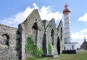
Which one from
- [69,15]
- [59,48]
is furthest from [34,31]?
[69,15]

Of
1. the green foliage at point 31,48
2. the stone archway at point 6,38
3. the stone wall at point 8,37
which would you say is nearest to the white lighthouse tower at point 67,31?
the green foliage at point 31,48

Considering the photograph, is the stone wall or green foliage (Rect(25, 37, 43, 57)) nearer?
the stone wall

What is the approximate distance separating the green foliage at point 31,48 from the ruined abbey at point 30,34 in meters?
0.84

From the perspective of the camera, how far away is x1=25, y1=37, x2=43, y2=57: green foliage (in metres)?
26.7

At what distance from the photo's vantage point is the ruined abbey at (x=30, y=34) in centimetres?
2200

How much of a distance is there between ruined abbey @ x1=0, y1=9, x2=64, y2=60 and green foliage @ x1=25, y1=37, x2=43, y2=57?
33.0 inches

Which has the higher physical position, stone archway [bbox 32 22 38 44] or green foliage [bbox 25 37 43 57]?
stone archway [bbox 32 22 38 44]

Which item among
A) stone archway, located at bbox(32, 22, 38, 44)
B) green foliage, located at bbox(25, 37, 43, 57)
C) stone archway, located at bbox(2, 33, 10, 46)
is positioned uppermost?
stone archway, located at bbox(32, 22, 38, 44)

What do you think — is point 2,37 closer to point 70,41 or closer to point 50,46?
point 50,46

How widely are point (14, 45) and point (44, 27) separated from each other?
1019 cm

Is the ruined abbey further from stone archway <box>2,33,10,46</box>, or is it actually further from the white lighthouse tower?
the white lighthouse tower

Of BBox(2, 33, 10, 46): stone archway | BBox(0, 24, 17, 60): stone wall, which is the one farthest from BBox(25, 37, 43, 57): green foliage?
BBox(2, 33, 10, 46): stone archway

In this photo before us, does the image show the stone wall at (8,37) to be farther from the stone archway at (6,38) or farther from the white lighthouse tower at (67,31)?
the white lighthouse tower at (67,31)

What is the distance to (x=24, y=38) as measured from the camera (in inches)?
1017
